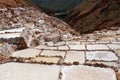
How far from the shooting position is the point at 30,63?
4.74m

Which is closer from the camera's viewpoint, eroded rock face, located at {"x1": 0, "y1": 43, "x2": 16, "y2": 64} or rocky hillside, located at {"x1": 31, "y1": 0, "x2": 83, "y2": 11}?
eroded rock face, located at {"x1": 0, "y1": 43, "x2": 16, "y2": 64}

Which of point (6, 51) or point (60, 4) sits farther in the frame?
point (60, 4)

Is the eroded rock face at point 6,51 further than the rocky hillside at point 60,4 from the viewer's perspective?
No

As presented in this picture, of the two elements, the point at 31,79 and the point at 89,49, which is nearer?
the point at 31,79

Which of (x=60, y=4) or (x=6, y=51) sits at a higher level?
(x=60, y=4)

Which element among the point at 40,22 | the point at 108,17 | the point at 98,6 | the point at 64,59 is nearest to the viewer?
the point at 64,59

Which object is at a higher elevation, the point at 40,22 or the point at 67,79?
the point at 40,22

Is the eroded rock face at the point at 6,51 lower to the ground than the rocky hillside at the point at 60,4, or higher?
lower

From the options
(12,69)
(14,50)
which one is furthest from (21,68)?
(14,50)

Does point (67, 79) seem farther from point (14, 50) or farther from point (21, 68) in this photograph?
point (14, 50)

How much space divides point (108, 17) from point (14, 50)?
81.0ft

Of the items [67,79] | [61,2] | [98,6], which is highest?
[61,2]

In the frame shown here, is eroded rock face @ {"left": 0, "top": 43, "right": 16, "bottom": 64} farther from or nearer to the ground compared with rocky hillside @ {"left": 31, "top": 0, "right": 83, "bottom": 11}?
nearer to the ground

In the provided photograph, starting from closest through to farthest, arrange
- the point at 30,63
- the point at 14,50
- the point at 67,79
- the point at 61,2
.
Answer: the point at 67,79 < the point at 30,63 < the point at 14,50 < the point at 61,2
